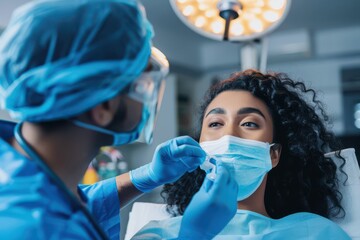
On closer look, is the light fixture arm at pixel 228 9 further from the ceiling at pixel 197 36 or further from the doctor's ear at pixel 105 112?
the ceiling at pixel 197 36

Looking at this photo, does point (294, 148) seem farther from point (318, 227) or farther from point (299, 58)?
point (299, 58)

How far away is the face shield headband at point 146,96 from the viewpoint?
761mm

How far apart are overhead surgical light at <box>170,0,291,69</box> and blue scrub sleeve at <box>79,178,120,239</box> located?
79cm

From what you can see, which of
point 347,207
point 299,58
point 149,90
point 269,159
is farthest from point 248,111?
point 299,58

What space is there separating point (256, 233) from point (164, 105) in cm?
251

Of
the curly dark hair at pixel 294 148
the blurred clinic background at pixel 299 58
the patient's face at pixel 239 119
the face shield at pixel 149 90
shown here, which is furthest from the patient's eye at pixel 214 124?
the blurred clinic background at pixel 299 58

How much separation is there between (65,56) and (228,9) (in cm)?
95

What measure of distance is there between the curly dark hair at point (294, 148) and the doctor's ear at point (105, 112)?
78cm

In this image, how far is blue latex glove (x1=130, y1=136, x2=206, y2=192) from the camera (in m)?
1.14

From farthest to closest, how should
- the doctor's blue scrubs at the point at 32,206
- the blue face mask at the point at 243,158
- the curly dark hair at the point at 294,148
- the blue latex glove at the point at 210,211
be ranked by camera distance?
1. the curly dark hair at the point at 294,148
2. the blue face mask at the point at 243,158
3. the blue latex glove at the point at 210,211
4. the doctor's blue scrubs at the point at 32,206

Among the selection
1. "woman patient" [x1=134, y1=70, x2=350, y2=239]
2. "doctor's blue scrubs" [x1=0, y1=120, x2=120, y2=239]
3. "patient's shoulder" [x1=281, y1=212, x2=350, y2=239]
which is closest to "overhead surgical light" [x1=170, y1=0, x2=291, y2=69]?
"woman patient" [x1=134, y1=70, x2=350, y2=239]

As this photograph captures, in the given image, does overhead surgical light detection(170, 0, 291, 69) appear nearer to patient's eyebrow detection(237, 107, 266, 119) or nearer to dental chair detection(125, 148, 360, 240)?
patient's eyebrow detection(237, 107, 266, 119)

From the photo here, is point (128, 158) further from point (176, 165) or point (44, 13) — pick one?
point (44, 13)

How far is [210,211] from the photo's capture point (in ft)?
2.80
